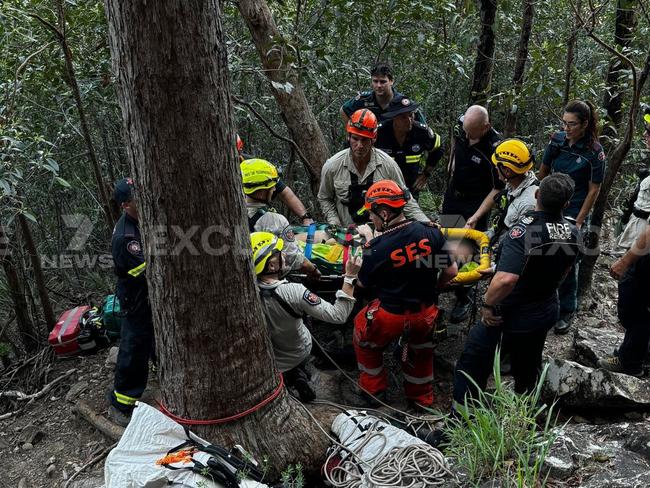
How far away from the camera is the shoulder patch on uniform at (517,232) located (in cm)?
317

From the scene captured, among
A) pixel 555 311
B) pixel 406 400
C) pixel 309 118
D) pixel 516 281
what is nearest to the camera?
pixel 516 281

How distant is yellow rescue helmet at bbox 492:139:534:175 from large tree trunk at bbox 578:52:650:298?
31.7 inches

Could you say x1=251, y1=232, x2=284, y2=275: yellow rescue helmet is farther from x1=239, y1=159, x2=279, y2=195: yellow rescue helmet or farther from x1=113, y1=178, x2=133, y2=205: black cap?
x1=113, y1=178, x2=133, y2=205: black cap

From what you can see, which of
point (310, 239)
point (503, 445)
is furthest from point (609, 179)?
point (503, 445)

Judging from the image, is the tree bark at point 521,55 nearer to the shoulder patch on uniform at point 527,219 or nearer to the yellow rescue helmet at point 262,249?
the shoulder patch on uniform at point 527,219

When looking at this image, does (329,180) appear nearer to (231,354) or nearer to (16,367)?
(231,354)

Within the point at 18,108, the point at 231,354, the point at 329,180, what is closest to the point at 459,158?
the point at 329,180

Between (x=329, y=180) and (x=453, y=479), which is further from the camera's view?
(x=329, y=180)

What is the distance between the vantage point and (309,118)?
579cm

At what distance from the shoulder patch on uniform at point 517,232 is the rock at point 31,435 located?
158 inches

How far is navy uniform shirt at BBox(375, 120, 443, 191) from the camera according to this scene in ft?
17.8

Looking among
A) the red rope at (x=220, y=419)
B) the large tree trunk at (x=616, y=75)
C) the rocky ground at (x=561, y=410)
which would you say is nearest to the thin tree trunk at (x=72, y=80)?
the rocky ground at (x=561, y=410)

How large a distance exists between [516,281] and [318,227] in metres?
1.89

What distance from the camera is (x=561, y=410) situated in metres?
3.69
